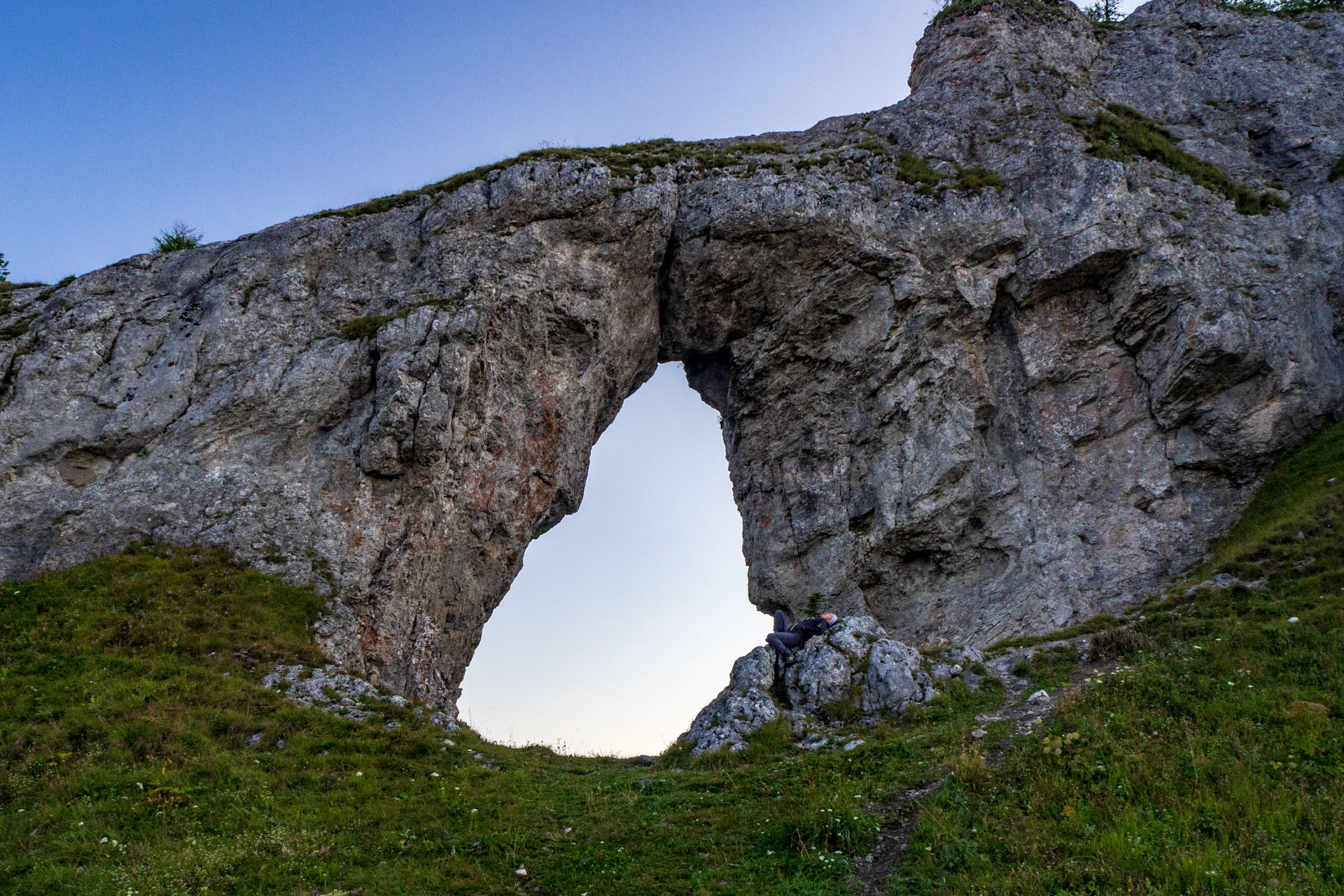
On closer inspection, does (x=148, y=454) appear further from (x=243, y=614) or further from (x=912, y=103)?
(x=912, y=103)

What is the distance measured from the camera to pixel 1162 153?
3209 cm

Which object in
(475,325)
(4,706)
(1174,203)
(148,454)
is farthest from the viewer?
(1174,203)

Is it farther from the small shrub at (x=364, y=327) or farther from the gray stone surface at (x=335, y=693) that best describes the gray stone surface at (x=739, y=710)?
the small shrub at (x=364, y=327)

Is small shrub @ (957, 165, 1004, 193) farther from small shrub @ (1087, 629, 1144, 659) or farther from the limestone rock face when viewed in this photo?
the limestone rock face

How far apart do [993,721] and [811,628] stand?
6.01 meters

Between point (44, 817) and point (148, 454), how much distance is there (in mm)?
13928

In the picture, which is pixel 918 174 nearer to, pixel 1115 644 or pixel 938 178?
pixel 938 178

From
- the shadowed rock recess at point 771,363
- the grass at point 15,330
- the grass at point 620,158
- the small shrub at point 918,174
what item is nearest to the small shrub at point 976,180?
the shadowed rock recess at point 771,363

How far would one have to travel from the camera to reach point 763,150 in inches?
1332

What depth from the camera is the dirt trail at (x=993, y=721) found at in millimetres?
11266

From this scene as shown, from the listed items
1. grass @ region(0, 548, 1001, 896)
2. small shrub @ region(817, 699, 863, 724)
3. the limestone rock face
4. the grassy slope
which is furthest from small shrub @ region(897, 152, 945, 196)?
small shrub @ region(817, 699, 863, 724)

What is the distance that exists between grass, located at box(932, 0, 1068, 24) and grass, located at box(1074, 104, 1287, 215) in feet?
25.7

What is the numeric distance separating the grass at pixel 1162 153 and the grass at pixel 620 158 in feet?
39.1

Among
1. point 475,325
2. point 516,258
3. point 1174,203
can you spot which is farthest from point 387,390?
point 1174,203
